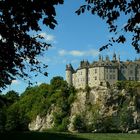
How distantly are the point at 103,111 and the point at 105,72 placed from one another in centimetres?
3537

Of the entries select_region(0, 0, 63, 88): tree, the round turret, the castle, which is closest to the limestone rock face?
the castle

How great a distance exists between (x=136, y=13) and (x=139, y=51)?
1753mm

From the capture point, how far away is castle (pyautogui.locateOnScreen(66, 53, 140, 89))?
15570cm

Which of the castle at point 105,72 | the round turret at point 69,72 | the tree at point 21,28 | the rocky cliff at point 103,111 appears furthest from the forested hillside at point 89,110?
the tree at point 21,28

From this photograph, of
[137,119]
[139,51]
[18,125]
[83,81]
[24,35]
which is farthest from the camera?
[83,81]

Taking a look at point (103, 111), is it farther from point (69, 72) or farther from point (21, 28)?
point (21, 28)

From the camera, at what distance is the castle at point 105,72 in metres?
156

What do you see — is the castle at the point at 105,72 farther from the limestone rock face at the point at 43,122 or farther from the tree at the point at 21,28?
the tree at the point at 21,28

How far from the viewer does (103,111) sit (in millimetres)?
123500

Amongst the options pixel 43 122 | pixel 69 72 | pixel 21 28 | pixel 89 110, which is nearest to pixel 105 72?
pixel 69 72

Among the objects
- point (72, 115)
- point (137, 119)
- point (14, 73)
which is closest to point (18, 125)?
point (72, 115)

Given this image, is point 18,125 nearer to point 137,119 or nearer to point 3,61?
point 137,119

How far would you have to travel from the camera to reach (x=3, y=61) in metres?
16.3

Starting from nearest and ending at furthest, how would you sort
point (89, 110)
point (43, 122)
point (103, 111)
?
point (103, 111) → point (89, 110) → point (43, 122)
